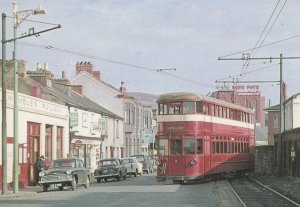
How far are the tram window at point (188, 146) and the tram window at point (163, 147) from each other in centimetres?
100

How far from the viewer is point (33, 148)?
36.3 meters

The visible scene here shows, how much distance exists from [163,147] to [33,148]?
27.5 feet

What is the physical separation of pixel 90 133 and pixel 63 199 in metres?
28.6

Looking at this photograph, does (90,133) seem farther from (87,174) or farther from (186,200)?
(186,200)

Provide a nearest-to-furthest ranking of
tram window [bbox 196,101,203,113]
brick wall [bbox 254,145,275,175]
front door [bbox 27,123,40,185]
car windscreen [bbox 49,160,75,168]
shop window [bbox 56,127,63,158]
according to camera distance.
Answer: car windscreen [bbox 49,160,75,168]
tram window [bbox 196,101,203,113]
front door [bbox 27,123,40,185]
shop window [bbox 56,127,63,158]
brick wall [bbox 254,145,275,175]

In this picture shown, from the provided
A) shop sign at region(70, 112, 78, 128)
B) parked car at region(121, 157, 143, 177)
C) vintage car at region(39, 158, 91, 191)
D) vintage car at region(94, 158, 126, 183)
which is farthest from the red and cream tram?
parked car at region(121, 157, 143, 177)

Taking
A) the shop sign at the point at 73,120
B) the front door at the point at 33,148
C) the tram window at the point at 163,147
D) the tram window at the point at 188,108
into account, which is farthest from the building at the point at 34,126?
the tram window at the point at 188,108

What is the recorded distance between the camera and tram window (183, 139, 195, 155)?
32188mm

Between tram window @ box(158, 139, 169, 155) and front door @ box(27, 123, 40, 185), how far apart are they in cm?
718

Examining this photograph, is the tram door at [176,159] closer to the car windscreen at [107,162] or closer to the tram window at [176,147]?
the tram window at [176,147]

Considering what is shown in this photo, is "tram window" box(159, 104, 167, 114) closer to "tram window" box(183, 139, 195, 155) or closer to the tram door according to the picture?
the tram door

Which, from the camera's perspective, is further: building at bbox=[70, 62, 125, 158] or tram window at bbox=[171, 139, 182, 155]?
building at bbox=[70, 62, 125, 158]

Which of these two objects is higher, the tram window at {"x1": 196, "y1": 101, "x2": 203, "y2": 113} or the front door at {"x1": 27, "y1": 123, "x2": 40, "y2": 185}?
the tram window at {"x1": 196, "y1": 101, "x2": 203, "y2": 113}

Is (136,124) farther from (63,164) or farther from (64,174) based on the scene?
(64,174)
